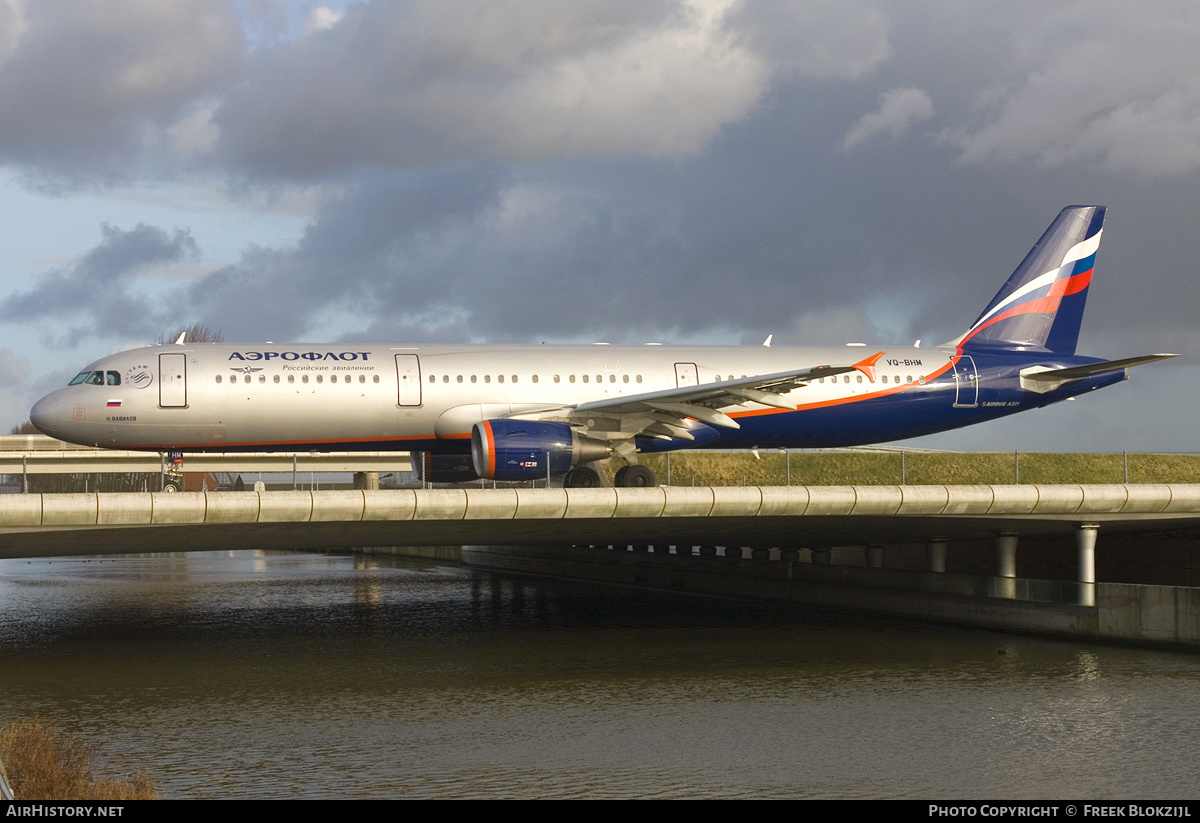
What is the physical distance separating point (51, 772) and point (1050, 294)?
39.4 meters

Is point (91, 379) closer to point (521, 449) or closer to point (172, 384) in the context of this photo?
point (172, 384)

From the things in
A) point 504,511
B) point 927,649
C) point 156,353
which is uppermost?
point 156,353

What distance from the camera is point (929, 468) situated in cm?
7469

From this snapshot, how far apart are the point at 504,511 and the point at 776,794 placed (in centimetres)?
1376

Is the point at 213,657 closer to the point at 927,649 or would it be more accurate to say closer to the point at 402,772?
the point at 402,772

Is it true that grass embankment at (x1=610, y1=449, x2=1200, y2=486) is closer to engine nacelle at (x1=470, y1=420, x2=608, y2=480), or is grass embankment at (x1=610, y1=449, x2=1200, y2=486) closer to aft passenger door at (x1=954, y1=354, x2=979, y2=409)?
aft passenger door at (x1=954, y1=354, x2=979, y2=409)

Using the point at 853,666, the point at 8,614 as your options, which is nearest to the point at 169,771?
the point at 853,666

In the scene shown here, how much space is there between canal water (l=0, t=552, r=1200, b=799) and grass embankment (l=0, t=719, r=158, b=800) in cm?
151

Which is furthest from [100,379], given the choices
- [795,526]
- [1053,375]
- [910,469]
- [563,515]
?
[910,469]

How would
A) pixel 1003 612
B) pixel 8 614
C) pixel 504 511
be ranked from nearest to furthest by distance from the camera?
1. pixel 504 511
2. pixel 1003 612
3. pixel 8 614

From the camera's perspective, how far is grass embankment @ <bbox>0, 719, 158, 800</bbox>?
20.0m

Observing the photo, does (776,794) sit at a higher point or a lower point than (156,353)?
lower

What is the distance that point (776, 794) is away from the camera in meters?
23.2

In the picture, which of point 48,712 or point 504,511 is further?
point 504,511
